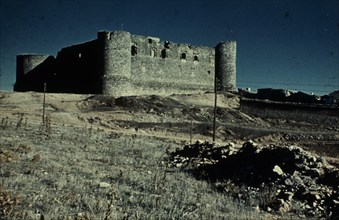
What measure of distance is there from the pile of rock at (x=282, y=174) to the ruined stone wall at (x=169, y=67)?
27550mm

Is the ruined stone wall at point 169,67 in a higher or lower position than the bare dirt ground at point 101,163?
higher

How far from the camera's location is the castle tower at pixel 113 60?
36.2 metres

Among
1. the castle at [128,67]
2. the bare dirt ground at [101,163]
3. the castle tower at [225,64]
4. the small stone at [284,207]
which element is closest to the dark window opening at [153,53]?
the castle at [128,67]

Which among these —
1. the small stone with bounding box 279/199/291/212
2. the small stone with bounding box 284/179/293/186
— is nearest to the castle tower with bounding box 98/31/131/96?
the small stone with bounding box 284/179/293/186

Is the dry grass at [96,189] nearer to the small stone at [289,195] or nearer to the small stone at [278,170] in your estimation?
the small stone at [289,195]

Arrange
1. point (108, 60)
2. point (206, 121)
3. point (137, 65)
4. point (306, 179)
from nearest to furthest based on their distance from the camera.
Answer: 1. point (306, 179)
2. point (206, 121)
3. point (108, 60)
4. point (137, 65)

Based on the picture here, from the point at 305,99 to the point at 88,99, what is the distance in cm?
2350

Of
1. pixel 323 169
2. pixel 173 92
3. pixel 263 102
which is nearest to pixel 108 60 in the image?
pixel 173 92

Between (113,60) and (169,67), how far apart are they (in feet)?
26.3

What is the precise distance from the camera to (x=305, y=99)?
1716 inches

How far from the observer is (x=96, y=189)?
7254mm

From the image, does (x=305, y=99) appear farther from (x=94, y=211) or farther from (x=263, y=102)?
(x=94, y=211)

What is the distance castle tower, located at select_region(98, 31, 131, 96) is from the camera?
119 feet

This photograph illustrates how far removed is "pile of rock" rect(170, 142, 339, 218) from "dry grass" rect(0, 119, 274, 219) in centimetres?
77
